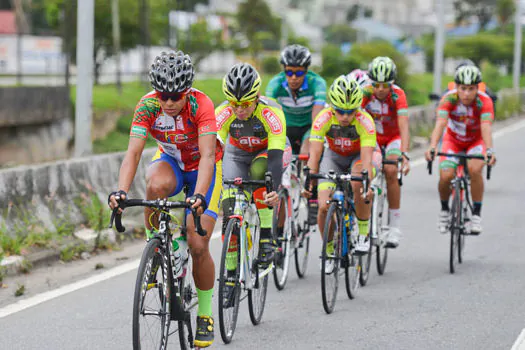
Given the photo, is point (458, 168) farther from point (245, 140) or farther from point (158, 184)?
point (158, 184)

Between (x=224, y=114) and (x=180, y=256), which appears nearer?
(x=180, y=256)

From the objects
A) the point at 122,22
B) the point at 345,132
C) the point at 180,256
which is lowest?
the point at 180,256

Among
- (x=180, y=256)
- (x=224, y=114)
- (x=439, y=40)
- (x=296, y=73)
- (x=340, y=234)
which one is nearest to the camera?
(x=180, y=256)

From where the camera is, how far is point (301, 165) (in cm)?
1097

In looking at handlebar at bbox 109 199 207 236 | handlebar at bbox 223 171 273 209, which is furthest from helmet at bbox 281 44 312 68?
handlebar at bbox 109 199 207 236

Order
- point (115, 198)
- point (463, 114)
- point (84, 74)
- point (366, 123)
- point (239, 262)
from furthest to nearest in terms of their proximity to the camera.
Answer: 1. point (84, 74)
2. point (463, 114)
3. point (366, 123)
4. point (239, 262)
5. point (115, 198)

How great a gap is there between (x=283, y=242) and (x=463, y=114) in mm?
2997

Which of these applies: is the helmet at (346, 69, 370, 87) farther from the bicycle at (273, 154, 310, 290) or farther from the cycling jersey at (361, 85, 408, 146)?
the bicycle at (273, 154, 310, 290)

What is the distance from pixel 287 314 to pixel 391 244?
7.57ft

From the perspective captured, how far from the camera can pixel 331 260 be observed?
826cm

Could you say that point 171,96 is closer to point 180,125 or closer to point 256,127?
point 180,125

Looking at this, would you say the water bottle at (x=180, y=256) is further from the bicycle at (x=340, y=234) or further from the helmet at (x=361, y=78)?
the helmet at (x=361, y=78)

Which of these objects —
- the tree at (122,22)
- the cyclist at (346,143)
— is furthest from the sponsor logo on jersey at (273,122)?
the tree at (122,22)

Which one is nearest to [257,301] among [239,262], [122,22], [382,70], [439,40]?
[239,262]
